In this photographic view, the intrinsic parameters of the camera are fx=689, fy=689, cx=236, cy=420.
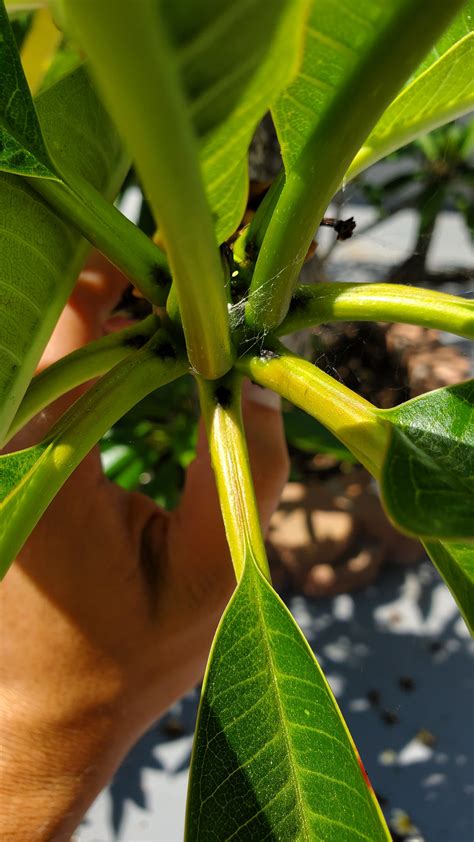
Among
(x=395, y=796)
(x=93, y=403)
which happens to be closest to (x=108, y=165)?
(x=93, y=403)

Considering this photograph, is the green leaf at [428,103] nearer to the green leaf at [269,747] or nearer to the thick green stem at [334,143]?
the thick green stem at [334,143]

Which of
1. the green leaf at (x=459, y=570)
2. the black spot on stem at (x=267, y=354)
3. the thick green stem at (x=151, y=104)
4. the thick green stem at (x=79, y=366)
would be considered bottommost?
the green leaf at (x=459, y=570)

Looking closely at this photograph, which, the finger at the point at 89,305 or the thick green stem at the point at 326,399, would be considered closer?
the thick green stem at the point at 326,399

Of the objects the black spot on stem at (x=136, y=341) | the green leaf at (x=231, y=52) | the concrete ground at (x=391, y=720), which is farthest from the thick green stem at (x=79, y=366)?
the concrete ground at (x=391, y=720)

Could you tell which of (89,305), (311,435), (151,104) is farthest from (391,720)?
(151,104)

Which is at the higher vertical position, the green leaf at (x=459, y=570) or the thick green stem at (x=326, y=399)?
the thick green stem at (x=326, y=399)
